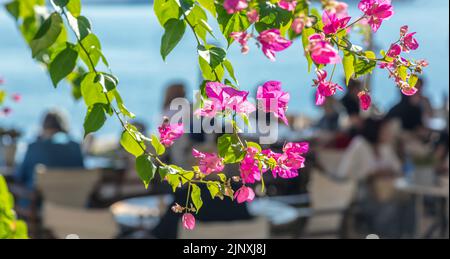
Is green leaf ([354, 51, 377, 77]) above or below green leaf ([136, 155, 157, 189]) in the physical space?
above

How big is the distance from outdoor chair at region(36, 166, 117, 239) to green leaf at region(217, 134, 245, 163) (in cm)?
284

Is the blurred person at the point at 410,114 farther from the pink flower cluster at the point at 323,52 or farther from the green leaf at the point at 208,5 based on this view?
the pink flower cluster at the point at 323,52

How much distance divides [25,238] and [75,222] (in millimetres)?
2092

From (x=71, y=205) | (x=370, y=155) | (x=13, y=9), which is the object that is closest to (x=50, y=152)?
(x=71, y=205)

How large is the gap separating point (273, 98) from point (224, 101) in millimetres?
65

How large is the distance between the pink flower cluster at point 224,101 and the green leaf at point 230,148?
0.08 m

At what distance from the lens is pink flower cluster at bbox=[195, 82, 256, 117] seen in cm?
98

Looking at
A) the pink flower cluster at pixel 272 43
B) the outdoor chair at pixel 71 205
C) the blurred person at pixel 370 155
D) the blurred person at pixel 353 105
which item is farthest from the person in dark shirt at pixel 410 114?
the pink flower cluster at pixel 272 43

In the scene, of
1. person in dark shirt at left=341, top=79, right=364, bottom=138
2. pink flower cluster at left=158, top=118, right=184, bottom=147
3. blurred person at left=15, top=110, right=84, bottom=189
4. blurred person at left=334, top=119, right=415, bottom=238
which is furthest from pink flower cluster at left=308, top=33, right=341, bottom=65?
person in dark shirt at left=341, top=79, right=364, bottom=138

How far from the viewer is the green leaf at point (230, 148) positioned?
105cm

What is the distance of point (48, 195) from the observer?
4480mm

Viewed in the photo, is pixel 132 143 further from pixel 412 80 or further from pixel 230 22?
pixel 412 80

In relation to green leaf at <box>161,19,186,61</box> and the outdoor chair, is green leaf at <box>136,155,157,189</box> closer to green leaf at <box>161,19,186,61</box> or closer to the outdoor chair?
green leaf at <box>161,19,186,61</box>
